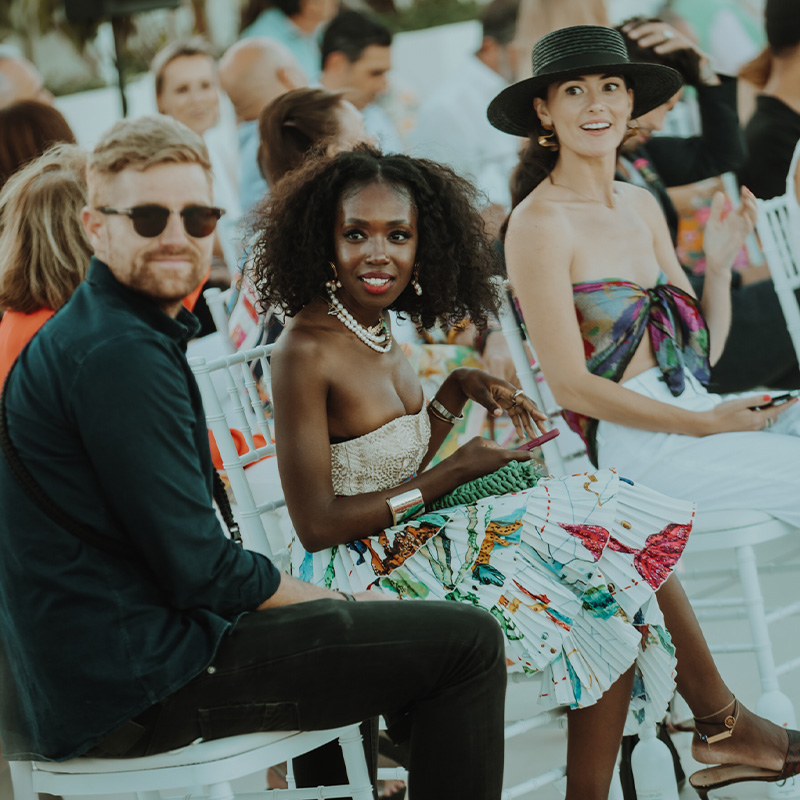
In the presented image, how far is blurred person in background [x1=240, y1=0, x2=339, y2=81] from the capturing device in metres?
5.57

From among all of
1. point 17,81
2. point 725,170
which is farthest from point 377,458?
point 17,81

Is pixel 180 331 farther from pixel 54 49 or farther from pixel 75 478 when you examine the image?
pixel 54 49

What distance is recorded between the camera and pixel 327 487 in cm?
171

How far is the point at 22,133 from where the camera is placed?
2.98 meters

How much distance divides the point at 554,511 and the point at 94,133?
637 centimetres

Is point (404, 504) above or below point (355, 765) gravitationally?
above

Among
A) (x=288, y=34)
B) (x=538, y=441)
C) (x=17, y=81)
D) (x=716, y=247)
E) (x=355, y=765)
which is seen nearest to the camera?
(x=355, y=765)

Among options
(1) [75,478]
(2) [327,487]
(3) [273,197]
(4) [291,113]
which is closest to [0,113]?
(4) [291,113]

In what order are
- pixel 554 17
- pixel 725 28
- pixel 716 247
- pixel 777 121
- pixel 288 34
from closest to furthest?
pixel 716 247
pixel 554 17
pixel 777 121
pixel 725 28
pixel 288 34

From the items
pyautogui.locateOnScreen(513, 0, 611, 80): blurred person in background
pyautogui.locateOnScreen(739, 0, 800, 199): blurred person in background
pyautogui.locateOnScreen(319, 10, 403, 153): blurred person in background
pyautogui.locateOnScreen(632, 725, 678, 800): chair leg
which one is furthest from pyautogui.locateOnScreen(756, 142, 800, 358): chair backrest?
pyautogui.locateOnScreen(319, 10, 403, 153): blurred person in background

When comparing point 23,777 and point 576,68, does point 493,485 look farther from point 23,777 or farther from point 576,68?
point 576,68

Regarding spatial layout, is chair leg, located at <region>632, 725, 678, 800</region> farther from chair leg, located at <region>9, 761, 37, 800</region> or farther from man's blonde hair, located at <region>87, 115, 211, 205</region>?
man's blonde hair, located at <region>87, 115, 211, 205</region>

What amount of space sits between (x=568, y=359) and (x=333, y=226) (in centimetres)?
58

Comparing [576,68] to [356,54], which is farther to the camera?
[356,54]
